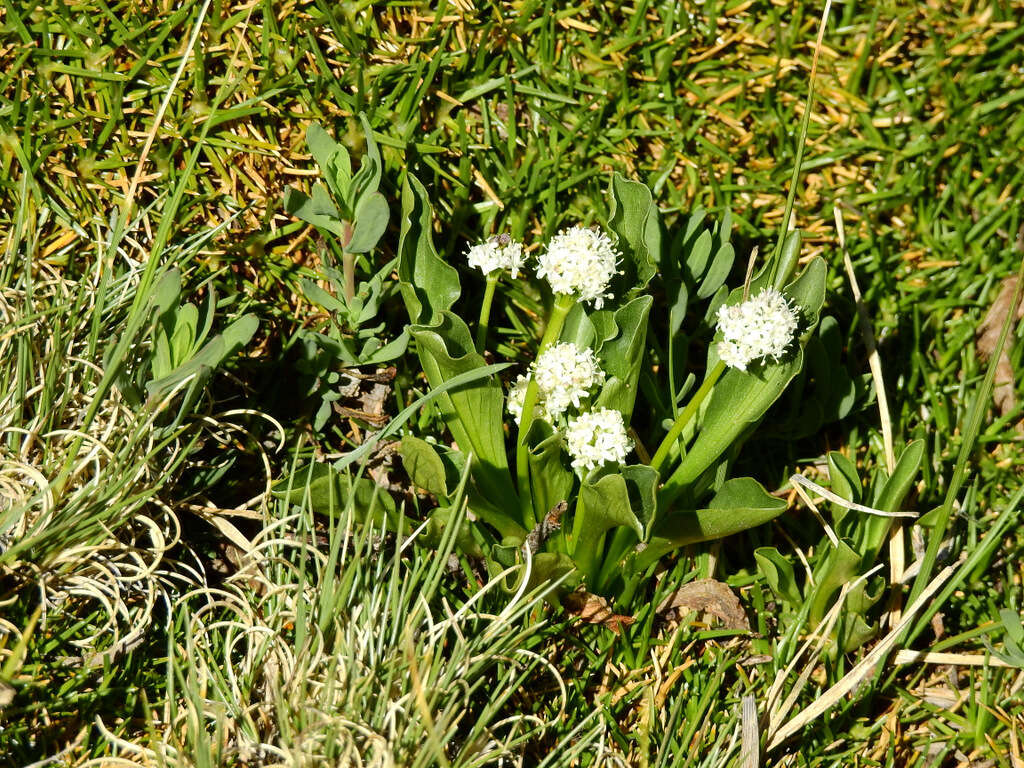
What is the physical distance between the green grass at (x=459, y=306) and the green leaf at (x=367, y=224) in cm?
22

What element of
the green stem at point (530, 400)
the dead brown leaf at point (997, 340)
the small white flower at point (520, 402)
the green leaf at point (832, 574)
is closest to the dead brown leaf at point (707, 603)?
the green leaf at point (832, 574)

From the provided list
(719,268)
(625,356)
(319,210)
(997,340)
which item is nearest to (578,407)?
(625,356)

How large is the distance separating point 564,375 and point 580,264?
0.20 m

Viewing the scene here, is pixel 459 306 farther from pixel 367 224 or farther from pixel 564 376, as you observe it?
pixel 564 376

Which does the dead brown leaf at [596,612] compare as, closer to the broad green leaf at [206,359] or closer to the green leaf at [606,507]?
the green leaf at [606,507]

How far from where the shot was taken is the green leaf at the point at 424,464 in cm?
176

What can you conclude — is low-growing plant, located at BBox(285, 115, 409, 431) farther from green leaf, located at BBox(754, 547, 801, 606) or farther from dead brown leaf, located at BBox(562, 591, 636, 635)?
green leaf, located at BBox(754, 547, 801, 606)

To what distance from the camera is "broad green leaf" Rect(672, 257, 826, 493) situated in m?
1.85

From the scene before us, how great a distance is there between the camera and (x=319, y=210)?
6.51ft

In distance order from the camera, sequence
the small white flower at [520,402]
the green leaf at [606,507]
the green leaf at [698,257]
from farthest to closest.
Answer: the green leaf at [698,257] < the small white flower at [520,402] < the green leaf at [606,507]

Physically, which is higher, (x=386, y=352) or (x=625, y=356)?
(x=625, y=356)

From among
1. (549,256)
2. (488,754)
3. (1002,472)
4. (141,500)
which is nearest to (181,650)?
(141,500)

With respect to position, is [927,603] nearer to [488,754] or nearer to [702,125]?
[488,754]

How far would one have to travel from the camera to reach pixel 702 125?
2.52 metres
